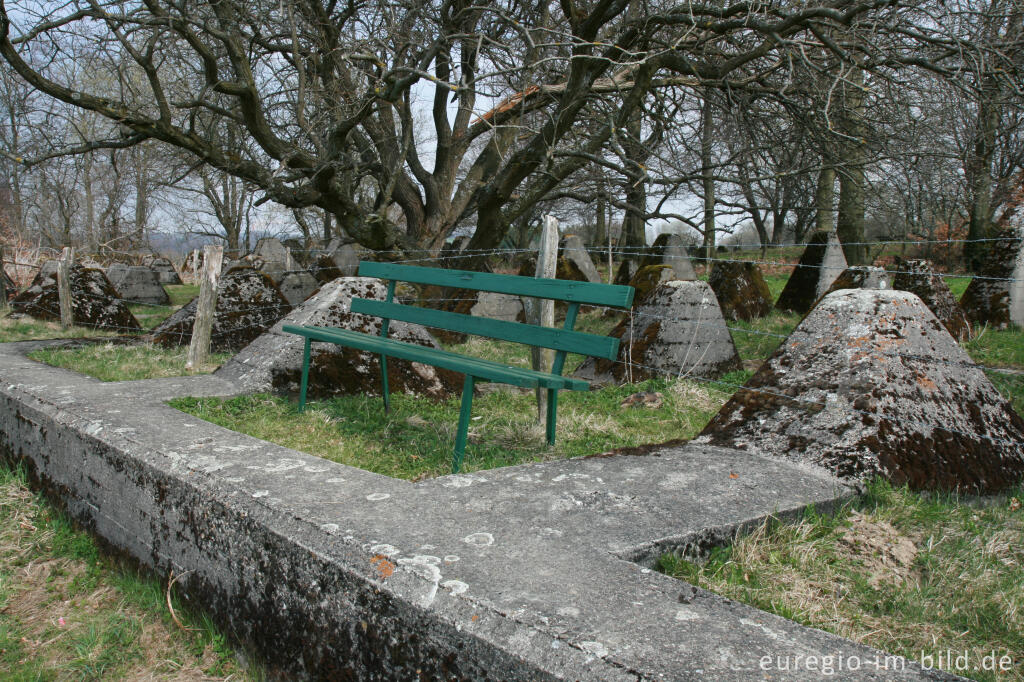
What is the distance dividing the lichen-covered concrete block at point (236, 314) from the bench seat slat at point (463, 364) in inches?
153

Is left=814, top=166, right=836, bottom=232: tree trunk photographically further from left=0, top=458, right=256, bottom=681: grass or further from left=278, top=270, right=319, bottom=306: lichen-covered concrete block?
left=278, top=270, right=319, bottom=306: lichen-covered concrete block

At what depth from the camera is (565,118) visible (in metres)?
9.02

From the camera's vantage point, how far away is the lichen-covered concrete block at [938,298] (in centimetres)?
767

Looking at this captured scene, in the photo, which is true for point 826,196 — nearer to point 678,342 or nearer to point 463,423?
point 678,342

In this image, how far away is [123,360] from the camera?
271 inches

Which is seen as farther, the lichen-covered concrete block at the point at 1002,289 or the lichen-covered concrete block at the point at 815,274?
the lichen-covered concrete block at the point at 815,274

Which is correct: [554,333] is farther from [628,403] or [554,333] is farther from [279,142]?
[279,142]

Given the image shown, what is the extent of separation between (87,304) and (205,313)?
4.67 metres

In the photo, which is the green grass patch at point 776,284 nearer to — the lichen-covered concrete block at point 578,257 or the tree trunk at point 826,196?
the tree trunk at point 826,196

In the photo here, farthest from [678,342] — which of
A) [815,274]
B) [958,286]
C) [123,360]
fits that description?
[958,286]

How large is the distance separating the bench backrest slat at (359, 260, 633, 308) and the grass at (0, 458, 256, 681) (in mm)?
2113

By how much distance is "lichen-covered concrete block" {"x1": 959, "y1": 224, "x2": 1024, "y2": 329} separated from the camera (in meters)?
8.13

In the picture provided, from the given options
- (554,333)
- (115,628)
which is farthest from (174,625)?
(554,333)

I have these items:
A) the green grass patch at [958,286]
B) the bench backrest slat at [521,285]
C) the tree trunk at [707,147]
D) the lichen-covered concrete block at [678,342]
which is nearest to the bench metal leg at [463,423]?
the bench backrest slat at [521,285]
